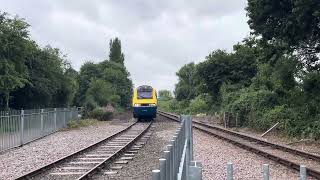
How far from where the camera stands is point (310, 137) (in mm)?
25172

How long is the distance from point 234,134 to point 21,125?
1189 cm

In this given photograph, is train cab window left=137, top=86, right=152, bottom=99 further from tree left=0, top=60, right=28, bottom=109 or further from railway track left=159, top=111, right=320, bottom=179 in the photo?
railway track left=159, top=111, right=320, bottom=179

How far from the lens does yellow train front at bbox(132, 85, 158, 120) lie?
4588cm

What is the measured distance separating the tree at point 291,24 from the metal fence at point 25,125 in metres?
12.2

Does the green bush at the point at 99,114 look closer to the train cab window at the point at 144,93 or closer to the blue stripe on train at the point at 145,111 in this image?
the blue stripe on train at the point at 145,111

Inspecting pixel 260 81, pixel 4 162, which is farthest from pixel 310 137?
pixel 260 81

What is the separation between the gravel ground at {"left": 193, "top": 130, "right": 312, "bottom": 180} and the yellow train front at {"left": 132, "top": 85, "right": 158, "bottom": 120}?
22.1 metres

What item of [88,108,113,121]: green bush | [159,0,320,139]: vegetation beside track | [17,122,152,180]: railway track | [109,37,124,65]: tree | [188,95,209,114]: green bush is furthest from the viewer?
[109,37,124,65]: tree

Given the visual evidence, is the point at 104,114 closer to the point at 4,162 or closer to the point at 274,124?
the point at 274,124

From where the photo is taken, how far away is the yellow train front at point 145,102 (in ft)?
151

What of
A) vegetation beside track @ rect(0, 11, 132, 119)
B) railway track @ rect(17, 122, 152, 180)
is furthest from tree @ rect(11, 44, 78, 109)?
railway track @ rect(17, 122, 152, 180)

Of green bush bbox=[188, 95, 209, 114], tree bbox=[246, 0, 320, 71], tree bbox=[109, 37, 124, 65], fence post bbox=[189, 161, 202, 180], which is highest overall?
tree bbox=[109, 37, 124, 65]

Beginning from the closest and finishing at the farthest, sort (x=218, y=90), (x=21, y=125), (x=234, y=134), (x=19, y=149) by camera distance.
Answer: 1. (x=19, y=149)
2. (x=21, y=125)
3. (x=234, y=134)
4. (x=218, y=90)

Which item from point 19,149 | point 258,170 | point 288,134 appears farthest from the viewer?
point 288,134
